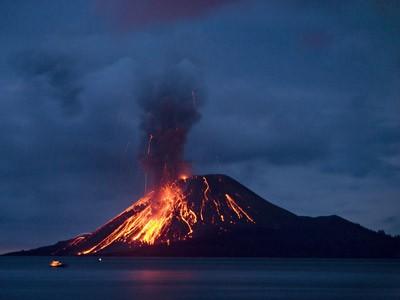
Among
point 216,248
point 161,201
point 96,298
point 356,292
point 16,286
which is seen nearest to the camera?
point 96,298

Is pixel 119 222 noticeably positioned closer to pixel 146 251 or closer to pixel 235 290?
pixel 146 251

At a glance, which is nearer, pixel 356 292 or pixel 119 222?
pixel 356 292

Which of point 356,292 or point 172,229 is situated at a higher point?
point 172,229

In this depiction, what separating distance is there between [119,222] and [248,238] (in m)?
31.1

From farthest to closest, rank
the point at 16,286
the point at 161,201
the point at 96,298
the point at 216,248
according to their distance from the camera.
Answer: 1. the point at 216,248
2. the point at 161,201
3. the point at 16,286
4. the point at 96,298

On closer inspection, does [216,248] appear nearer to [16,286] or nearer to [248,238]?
[248,238]

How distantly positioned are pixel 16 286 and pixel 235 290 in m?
21.2

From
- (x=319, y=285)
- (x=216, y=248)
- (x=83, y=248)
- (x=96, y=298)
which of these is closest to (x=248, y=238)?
(x=216, y=248)

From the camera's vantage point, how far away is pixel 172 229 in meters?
180

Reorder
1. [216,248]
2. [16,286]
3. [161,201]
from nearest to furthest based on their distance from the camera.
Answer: [16,286] → [161,201] → [216,248]

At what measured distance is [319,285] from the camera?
254 ft

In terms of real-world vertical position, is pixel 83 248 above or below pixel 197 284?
above

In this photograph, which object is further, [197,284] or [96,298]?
Answer: [197,284]

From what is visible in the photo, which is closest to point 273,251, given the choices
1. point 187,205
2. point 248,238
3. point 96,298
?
point 248,238
